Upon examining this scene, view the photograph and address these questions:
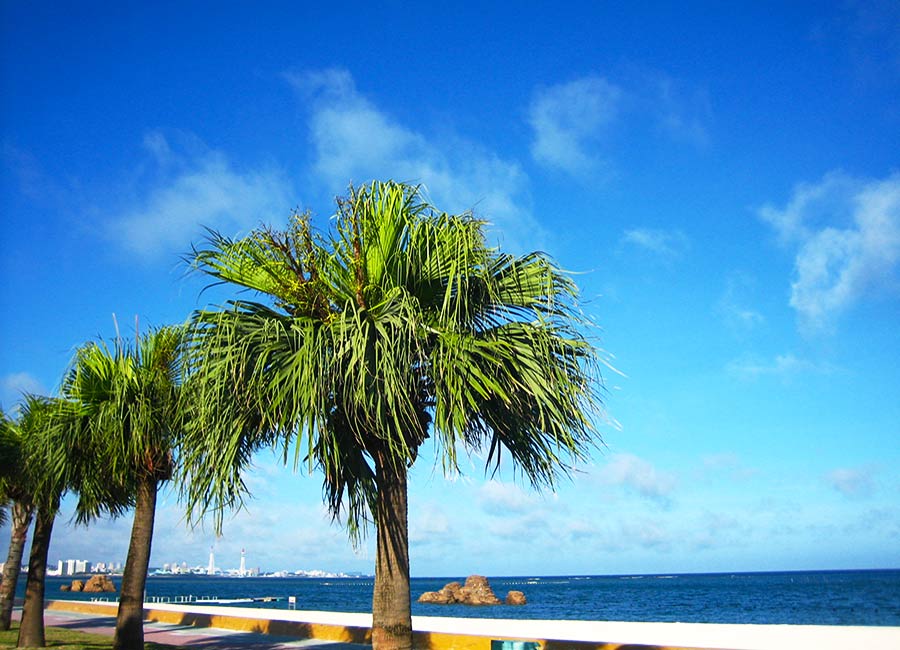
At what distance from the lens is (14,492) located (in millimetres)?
17766

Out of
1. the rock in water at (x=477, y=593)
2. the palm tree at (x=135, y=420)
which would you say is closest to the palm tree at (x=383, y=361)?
the palm tree at (x=135, y=420)

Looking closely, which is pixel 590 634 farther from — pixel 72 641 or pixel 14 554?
pixel 14 554

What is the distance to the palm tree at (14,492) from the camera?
55.1 feet

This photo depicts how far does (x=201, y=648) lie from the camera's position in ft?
53.9

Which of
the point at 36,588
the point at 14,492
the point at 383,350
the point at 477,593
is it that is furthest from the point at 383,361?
the point at 477,593

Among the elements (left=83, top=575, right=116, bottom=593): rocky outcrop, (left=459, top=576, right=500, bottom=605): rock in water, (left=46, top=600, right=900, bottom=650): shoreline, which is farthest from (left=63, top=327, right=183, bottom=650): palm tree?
(left=83, top=575, right=116, bottom=593): rocky outcrop

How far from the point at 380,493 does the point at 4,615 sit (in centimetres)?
1815

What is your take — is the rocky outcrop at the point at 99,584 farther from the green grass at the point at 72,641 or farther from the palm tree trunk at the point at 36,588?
the palm tree trunk at the point at 36,588

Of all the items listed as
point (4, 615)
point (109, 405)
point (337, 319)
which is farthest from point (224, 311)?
point (4, 615)

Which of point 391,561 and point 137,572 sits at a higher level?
point 391,561

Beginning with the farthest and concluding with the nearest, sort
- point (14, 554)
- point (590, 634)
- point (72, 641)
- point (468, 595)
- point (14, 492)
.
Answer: point (468, 595) < point (590, 634) < point (14, 554) < point (14, 492) < point (72, 641)

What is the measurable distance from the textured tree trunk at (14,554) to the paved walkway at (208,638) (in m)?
2.25

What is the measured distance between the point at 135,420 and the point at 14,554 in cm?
1068

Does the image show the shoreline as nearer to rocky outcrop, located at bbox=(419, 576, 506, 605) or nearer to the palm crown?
the palm crown
